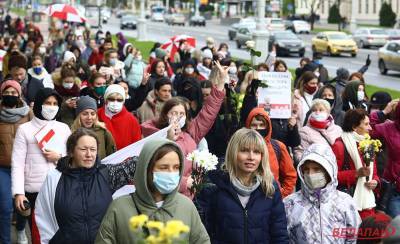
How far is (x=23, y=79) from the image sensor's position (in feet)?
38.4

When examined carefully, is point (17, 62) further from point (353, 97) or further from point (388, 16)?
point (388, 16)

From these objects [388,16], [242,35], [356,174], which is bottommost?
[356,174]

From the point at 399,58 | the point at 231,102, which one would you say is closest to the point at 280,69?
the point at 231,102

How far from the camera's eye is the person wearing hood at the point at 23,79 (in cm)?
1156

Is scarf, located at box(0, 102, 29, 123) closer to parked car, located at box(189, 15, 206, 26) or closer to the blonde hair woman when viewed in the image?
the blonde hair woman

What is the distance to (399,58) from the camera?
1300 inches

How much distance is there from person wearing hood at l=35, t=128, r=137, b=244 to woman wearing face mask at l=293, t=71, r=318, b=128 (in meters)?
5.42

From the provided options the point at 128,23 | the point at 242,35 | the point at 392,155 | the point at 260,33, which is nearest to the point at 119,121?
the point at 392,155

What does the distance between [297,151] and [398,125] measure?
1748 millimetres

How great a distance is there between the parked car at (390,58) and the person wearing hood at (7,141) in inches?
1045

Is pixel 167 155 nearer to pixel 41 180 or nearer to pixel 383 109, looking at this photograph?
pixel 41 180

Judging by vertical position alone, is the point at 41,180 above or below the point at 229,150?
below

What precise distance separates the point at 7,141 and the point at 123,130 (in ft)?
4.12

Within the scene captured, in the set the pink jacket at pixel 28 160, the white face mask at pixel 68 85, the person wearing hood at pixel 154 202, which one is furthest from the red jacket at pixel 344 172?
the white face mask at pixel 68 85
